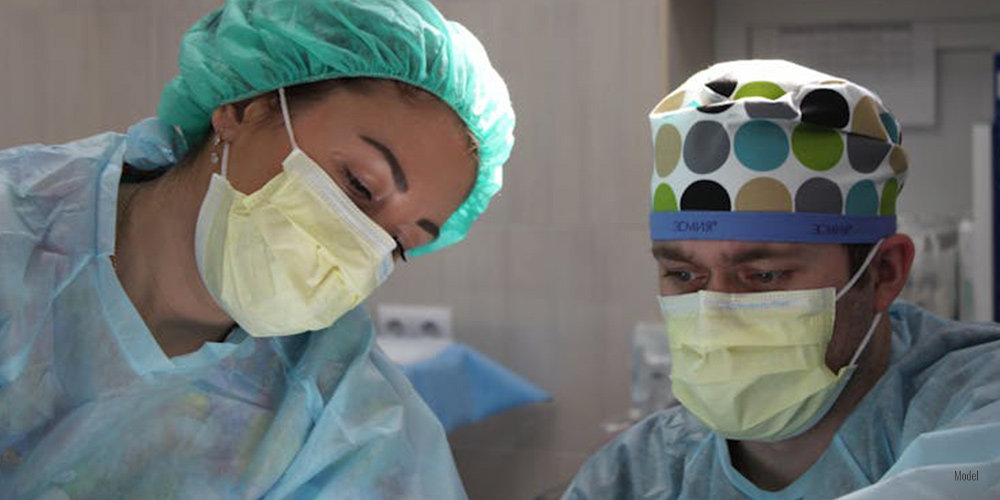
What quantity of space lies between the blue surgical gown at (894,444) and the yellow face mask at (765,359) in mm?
71

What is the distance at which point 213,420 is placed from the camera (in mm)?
1431

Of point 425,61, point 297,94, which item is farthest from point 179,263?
point 425,61

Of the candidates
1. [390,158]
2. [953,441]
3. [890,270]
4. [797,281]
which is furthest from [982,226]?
[390,158]

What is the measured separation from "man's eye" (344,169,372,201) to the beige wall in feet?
3.99

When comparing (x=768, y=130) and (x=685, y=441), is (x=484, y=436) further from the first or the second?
(x=768, y=130)

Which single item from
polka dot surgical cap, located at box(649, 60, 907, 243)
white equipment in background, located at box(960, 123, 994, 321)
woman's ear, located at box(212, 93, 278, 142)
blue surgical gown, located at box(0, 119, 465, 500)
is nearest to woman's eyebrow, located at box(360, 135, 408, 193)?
woman's ear, located at box(212, 93, 278, 142)

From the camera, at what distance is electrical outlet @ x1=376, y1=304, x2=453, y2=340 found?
273 cm

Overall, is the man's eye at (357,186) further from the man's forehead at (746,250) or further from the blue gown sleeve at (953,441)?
the blue gown sleeve at (953,441)

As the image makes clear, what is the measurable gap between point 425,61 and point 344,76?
0.34 ft

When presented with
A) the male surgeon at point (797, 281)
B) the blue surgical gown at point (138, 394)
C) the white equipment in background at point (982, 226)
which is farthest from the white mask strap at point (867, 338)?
the white equipment in background at point (982, 226)

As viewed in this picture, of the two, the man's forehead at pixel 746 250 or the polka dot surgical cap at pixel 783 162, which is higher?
the polka dot surgical cap at pixel 783 162

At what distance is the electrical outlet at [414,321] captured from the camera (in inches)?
107

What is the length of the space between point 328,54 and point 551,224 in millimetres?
1304

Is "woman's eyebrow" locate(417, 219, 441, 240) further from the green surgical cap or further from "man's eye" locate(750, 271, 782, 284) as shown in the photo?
"man's eye" locate(750, 271, 782, 284)
